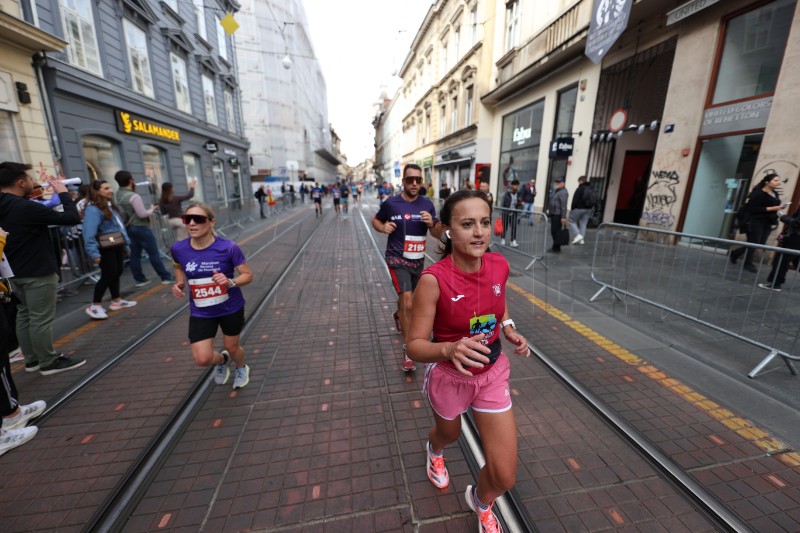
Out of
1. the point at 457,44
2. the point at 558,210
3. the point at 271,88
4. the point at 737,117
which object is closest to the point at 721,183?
the point at 737,117

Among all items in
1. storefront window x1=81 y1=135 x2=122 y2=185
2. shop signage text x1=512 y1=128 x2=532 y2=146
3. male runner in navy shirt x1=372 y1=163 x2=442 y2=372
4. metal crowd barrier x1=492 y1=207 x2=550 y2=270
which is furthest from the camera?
shop signage text x1=512 y1=128 x2=532 y2=146

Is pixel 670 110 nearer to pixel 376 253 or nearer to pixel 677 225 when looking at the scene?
pixel 677 225

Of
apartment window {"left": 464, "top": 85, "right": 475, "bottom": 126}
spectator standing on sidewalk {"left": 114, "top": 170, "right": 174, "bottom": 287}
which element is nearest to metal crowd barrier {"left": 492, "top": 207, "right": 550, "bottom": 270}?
spectator standing on sidewalk {"left": 114, "top": 170, "right": 174, "bottom": 287}

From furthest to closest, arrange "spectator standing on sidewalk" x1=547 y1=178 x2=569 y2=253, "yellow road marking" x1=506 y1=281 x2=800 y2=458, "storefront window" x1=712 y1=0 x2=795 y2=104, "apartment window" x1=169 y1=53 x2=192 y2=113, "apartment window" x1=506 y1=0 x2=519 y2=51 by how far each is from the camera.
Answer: "apartment window" x1=506 y1=0 x2=519 y2=51 < "apartment window" x1=169 y1=53 x2=192 y2=113 < "spectator standing on sidewalk" x1=547 y1=178 x2=569 y2=253 < "storefront window" x1=712 y1=0 x2=795 y2=104 < "yellow road marking" x1=506 y1=281 x2=800 y2=458

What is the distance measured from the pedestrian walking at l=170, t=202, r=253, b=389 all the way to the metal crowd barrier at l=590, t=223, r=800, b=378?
4905mm

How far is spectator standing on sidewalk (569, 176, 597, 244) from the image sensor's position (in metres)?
9.39

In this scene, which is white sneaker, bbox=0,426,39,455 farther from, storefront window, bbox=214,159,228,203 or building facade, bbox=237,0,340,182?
building facade, bbox=237,0,340,182

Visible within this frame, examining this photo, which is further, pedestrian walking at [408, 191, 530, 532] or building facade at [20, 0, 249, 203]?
building facade at [20, 0, 249, 203]

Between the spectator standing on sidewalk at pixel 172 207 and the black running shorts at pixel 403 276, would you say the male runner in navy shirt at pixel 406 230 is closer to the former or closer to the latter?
the black running shorts at pixel 403 276

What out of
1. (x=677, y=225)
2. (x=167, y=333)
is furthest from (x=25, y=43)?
(x=677, y=225)

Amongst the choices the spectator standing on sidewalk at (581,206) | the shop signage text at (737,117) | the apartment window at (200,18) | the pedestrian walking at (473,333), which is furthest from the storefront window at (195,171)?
the shop signage text at (737,117)

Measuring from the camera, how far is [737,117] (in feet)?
25.3

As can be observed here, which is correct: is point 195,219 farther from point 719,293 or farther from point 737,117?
point 737,117

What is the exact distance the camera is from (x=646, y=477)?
234 centimetres
